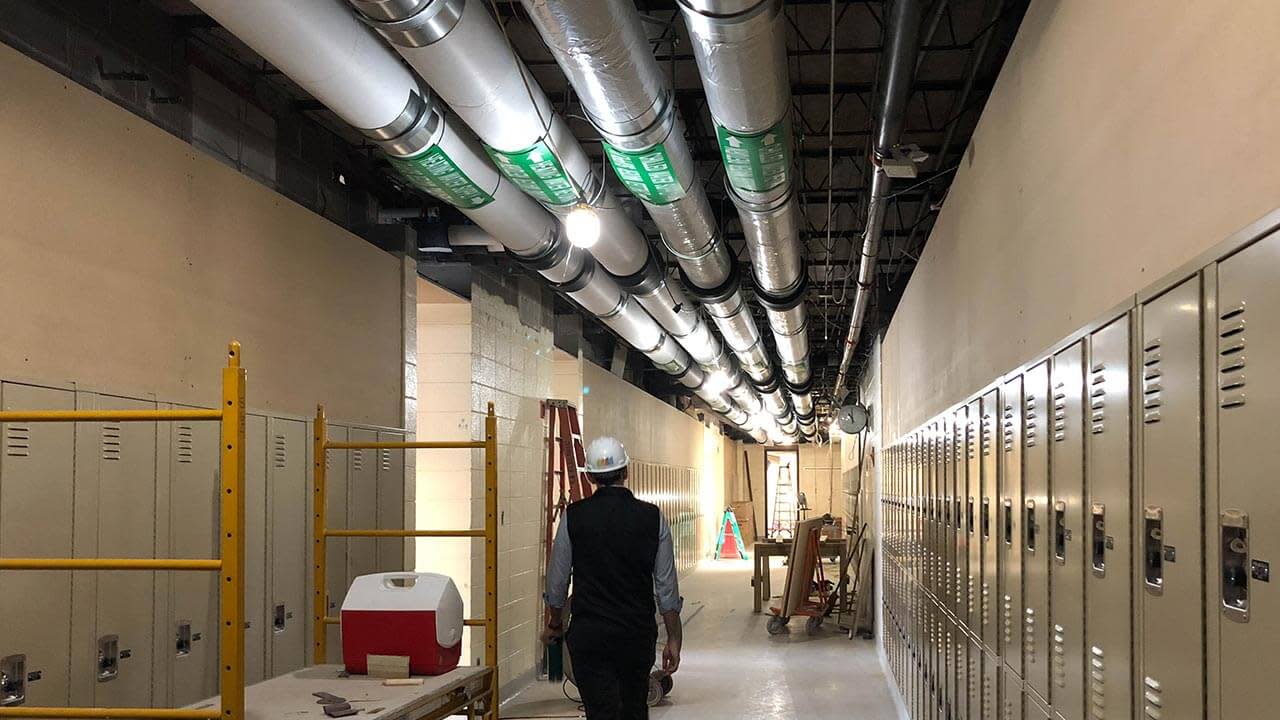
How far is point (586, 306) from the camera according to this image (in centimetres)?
828

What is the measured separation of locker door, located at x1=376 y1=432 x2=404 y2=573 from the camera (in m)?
6.55

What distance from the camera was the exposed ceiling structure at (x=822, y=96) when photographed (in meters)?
5.29

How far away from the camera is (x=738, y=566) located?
22.6m

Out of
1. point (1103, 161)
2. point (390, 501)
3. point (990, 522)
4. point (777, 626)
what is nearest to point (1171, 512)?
point (1103, 161)

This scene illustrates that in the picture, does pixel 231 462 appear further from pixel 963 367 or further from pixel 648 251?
pixel 648 251

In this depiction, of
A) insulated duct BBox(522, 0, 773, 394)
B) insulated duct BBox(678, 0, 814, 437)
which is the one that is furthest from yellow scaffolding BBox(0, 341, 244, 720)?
→ insulated duct BBox(678, 0, 814, 437)

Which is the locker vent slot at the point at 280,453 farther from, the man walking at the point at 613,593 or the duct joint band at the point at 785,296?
the duct joint band at the point at 785,296

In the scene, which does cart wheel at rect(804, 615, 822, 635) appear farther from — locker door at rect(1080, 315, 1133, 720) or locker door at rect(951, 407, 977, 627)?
locker door at rect(1080, 315, 1133, 720)

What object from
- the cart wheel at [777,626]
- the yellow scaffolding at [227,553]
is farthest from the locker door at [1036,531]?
the cart wheel at [777,626]

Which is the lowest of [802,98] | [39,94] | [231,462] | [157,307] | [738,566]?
[738,566]

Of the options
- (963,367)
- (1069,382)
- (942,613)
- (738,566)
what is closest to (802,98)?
(963,367)

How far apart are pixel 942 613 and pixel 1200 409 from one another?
11.1 feet

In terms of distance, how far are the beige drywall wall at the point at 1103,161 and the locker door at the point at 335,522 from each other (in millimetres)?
3108

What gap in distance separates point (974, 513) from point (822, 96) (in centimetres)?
345
